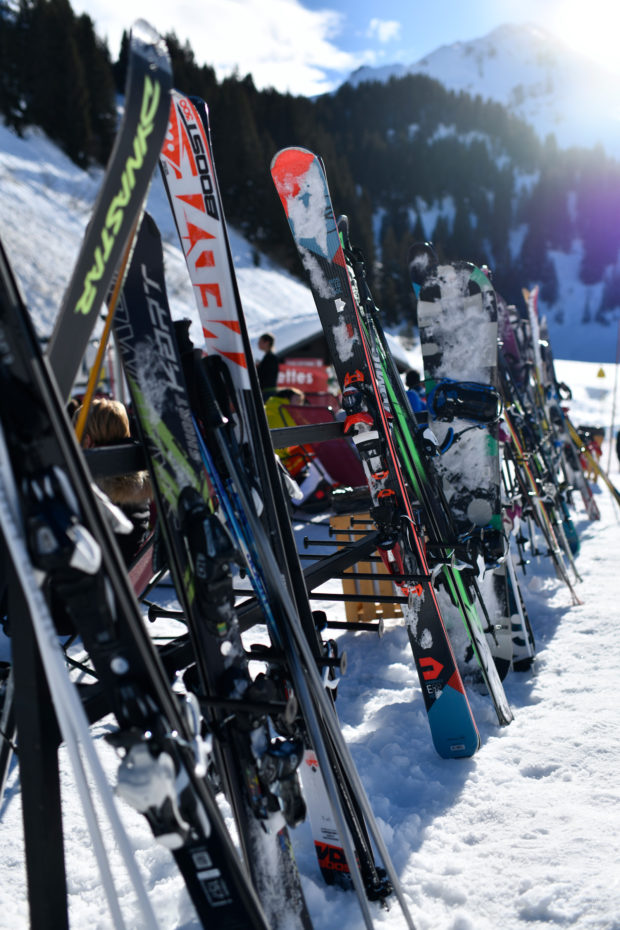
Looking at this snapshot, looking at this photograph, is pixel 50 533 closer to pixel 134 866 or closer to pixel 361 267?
pixel 134 866

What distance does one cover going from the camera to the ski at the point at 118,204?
1262mm

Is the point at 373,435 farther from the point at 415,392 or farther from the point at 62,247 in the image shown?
the point at 62,247

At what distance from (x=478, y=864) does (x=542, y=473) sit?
459 cm

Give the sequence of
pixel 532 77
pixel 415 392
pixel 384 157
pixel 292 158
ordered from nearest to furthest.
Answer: pixel 292 158 → pixel 415 392 → pixel 384 157 → pixel 532 77

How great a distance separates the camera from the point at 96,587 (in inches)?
47.3

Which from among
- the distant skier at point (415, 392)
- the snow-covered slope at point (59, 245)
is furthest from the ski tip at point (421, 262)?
the snow-covered slope at point (59, 245)

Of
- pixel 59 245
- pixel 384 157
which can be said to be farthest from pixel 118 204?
pixel 384 157

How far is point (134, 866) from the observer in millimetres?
1181

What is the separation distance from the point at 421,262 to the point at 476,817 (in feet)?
9.45

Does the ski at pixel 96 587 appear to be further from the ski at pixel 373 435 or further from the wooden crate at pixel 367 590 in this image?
the wooden crate at pixel 367 590

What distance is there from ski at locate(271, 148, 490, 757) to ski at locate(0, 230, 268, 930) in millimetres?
1609

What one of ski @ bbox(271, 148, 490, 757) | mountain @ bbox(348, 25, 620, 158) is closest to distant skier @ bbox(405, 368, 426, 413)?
ski @ bbox(271, 148, 490, 757)

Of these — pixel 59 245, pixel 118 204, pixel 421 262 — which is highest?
pixel 59 245

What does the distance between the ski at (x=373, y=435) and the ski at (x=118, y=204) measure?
1695 millimetres
